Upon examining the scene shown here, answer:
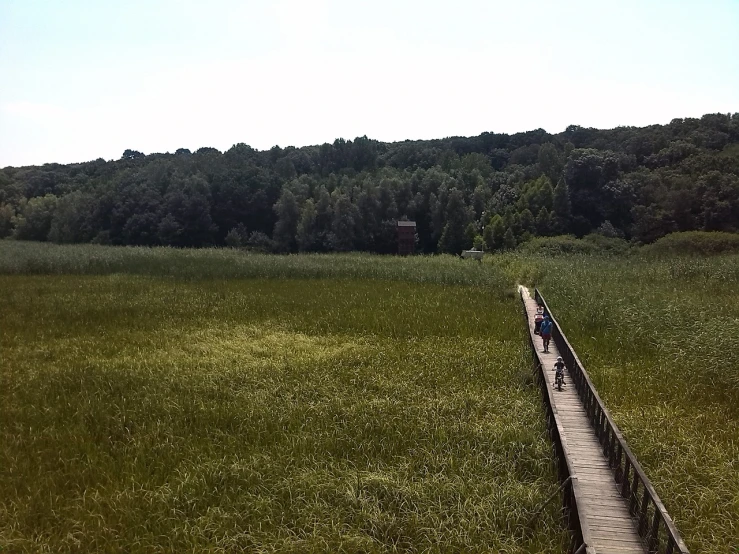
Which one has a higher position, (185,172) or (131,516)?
(185,172)

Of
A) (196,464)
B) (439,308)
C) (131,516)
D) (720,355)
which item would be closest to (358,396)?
(196,464)

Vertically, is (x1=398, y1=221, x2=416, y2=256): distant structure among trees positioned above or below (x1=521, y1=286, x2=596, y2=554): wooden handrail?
above

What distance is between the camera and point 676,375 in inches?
485

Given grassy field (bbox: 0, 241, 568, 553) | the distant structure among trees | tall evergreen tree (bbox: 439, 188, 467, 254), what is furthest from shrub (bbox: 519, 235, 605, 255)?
grassy field (bbox: 0, 241, 568, 553)

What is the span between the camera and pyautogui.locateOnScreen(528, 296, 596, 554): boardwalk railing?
253 inches

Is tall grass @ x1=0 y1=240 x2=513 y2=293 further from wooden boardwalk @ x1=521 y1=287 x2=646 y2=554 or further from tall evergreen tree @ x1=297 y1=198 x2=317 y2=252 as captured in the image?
tall evergreen tree @ x1=297 y1=198 x2=317 y2=252

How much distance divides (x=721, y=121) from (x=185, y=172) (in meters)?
70.4

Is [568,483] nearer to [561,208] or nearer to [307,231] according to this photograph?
[561,208]

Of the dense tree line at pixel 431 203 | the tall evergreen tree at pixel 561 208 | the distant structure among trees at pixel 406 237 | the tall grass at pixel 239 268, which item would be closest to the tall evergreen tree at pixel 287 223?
the dense tree line at pixel 431 203

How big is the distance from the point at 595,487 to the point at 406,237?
4762cm

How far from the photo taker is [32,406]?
11.3m

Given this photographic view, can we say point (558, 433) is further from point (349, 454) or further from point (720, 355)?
point (720, 355)

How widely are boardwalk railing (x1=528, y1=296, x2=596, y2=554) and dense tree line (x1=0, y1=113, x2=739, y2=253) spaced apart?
41.6 meters

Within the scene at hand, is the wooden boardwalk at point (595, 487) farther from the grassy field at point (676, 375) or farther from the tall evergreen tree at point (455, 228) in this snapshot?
the tall evergreen tree at point (455, 228)
